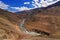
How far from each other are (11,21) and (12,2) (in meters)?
0.39

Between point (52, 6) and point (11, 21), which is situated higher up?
point (52, 6)

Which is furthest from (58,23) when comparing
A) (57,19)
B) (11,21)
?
(11,21)

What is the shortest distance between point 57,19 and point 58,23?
86mm

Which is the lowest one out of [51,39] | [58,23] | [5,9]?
[51,39]

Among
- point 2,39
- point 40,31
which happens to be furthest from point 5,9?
point 40,31

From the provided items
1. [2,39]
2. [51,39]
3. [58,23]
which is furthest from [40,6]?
[2,39]

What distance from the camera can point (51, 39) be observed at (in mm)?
3268

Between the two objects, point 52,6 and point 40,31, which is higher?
point 52,6

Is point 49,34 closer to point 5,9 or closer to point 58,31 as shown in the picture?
point 58,31

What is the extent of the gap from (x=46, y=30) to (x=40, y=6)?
52cm

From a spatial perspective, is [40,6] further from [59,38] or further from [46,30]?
[59,38]

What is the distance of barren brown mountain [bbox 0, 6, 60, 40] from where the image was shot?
10.8 feet

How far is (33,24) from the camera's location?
132 inches

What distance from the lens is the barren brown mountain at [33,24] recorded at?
3.29 m
